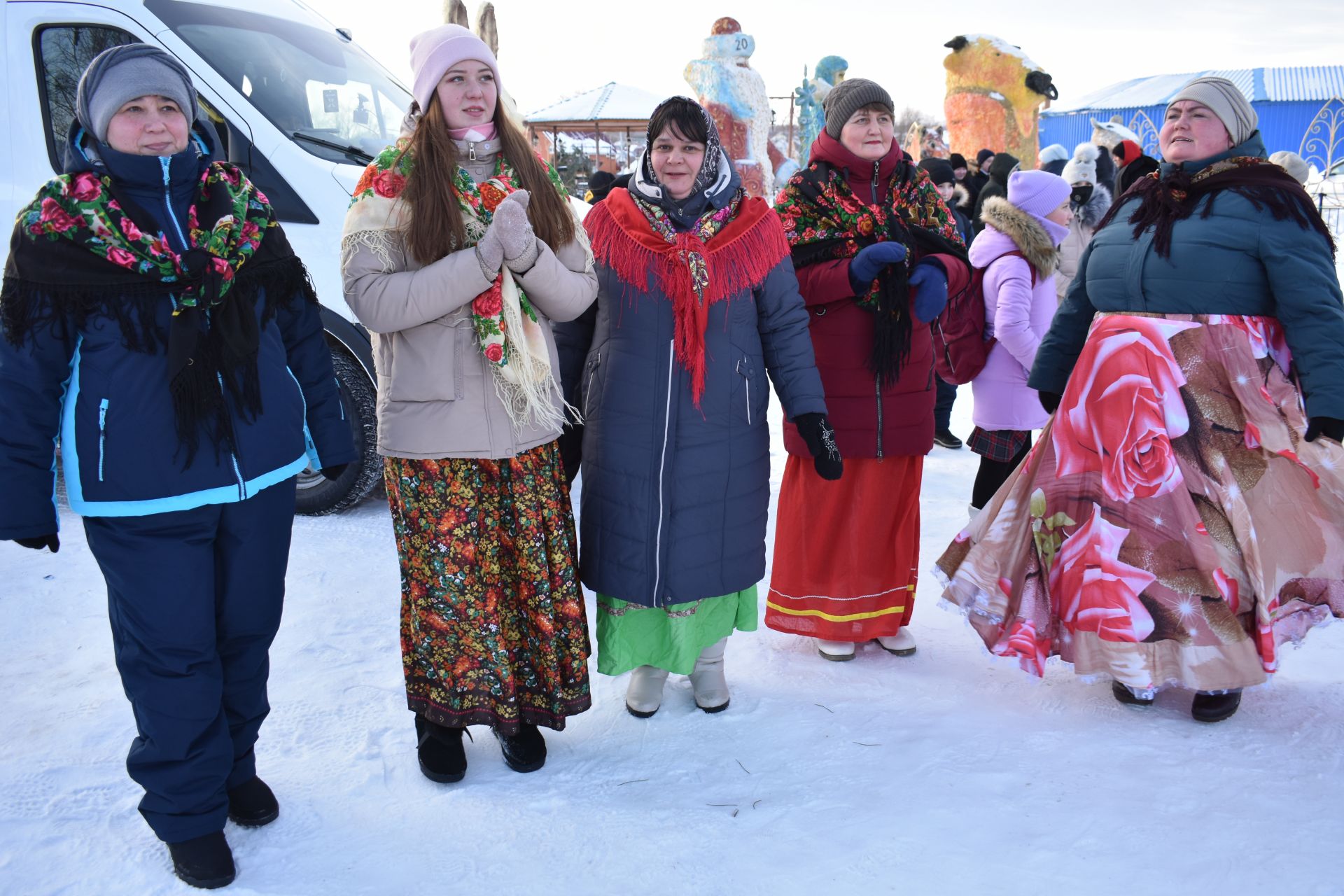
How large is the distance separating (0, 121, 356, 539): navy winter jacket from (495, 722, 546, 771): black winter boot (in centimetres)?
98

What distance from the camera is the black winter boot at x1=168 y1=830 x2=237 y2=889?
6.88 feet

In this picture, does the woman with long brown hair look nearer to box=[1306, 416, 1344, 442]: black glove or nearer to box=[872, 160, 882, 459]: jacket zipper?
box=[872, 160, 882, 459]: jacket zipper

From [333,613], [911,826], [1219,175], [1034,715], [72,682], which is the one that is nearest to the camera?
[911,826]

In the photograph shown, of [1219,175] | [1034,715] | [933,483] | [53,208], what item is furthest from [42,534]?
[933,483]

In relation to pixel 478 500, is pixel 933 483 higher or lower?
lower

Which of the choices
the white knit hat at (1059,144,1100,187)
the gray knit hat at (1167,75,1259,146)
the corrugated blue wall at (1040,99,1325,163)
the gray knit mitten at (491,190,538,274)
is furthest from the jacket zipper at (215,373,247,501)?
the corrugated blue wall at (1040,99,1325,163)

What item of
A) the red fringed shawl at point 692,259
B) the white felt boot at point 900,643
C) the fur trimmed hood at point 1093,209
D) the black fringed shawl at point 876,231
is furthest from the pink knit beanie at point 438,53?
the fur trimmed hood at point 1093,209

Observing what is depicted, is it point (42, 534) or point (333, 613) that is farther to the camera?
point (333, 613)

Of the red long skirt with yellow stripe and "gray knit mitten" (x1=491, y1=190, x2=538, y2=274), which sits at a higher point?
"gray knit mitten" (x1=491, y1=190, x2=538, y2=274)

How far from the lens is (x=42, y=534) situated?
202cm

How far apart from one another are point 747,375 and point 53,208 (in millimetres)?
1691

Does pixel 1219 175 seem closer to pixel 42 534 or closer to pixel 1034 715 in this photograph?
pixel 1034 715

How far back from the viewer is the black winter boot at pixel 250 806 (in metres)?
2.31

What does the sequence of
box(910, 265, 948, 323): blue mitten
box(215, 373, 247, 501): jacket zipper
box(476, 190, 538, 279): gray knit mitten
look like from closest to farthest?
box(215, 373, 247, 501): jacket zipper < box(476, 190, 538, 279): gray knit mitten < box(910, 265, 948, 323): blue mitten
